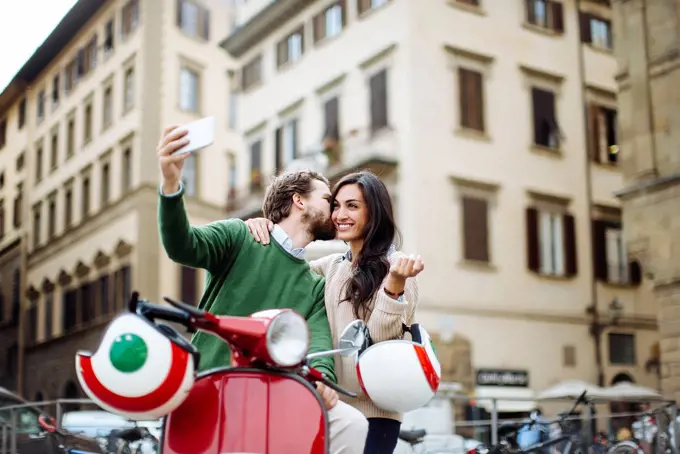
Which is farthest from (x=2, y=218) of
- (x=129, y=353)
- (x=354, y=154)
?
(x=354, y=154)

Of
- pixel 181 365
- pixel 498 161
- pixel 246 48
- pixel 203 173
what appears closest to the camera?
pixel 181 365

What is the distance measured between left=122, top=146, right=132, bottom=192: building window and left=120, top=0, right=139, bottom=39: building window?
8.72 feet

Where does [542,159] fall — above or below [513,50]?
below

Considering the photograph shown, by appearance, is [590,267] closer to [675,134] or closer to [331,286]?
[675,134]

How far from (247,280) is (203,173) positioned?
70.2 ft

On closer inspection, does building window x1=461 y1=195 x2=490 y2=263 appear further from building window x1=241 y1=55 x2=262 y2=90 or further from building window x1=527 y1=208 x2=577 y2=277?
building window x1=241 y1=55 x2=262 y2=90

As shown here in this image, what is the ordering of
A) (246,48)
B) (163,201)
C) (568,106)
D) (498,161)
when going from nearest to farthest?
(163,201)
(498,161)
(568,106)
(246,48)

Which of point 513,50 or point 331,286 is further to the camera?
point 513,50

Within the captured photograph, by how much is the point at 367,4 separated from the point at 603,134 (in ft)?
17.4

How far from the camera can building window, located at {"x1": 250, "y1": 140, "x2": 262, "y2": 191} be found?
67.5 ft

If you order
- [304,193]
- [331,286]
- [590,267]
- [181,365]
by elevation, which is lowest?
[181,365]

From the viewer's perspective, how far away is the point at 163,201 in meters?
2.31

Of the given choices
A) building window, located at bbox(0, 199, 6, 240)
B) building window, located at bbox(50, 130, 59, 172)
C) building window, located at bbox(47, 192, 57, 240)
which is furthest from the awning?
building window, located at bbox(0, 199, 6, 240)

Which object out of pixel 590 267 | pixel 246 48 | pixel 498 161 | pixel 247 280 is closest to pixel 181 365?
pixel 247 280
